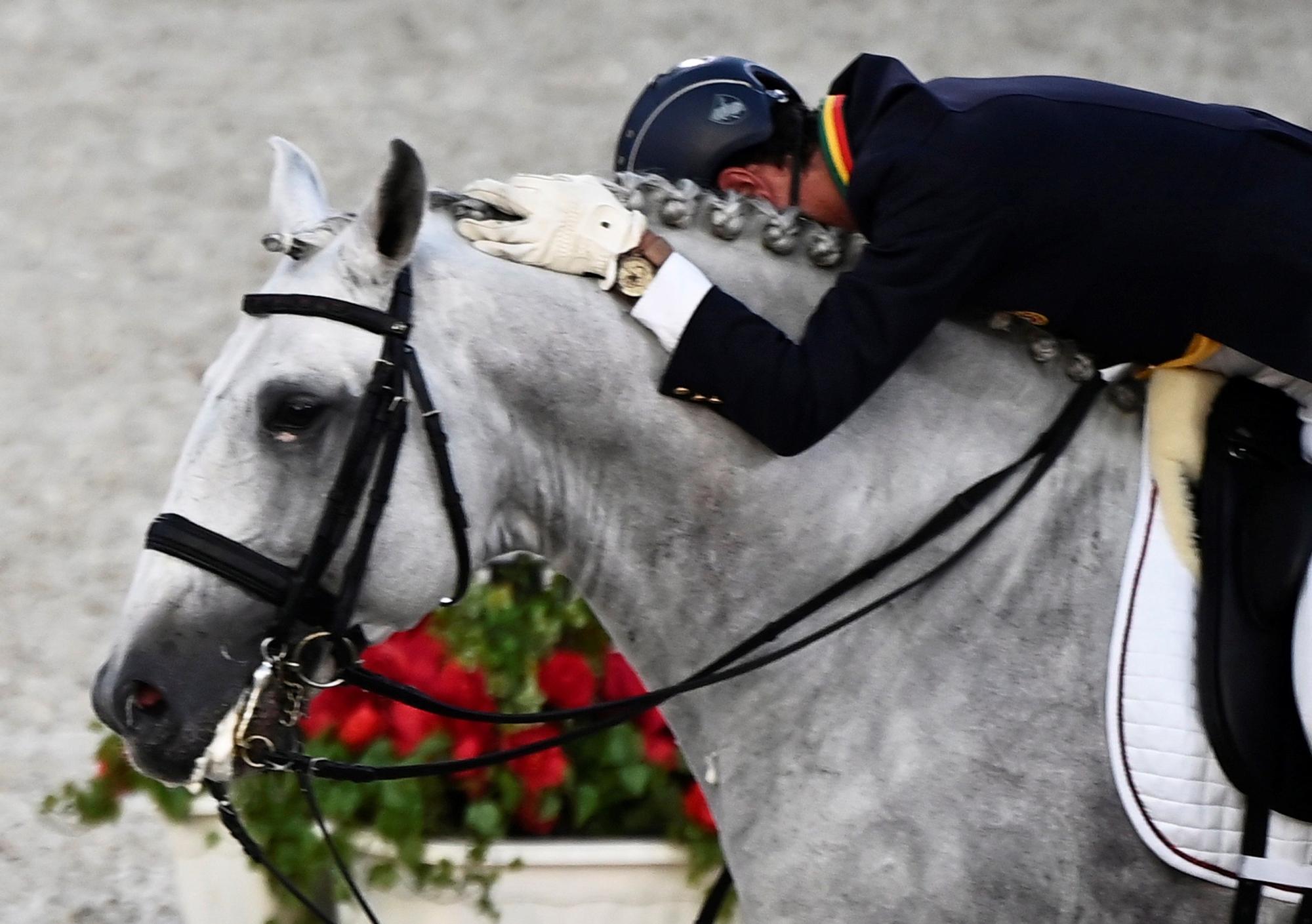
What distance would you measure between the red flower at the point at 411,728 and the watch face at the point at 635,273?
117 centimetres

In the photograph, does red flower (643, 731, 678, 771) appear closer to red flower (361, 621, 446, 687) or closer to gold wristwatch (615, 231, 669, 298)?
red flower (361, 621, 446, 687)

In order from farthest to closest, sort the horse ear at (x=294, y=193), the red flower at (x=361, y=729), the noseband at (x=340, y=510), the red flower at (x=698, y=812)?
the red flower at (x=361, y=729), the red flower at (x=698, y=812), the horse ear at (x=294, y=193), the noseband at (x=340, y=510)

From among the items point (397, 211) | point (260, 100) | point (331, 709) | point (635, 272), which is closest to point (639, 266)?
point (635, 272)

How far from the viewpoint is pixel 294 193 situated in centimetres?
176

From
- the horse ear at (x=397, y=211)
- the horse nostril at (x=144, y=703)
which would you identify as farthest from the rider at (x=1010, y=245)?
the horse nostril at (x=144, y=703)

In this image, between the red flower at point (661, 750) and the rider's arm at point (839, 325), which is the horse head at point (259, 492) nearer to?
the rider's arm at point (839, 325)

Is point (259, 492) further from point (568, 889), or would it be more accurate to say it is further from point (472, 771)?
point (568, 889)

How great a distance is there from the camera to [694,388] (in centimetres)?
158

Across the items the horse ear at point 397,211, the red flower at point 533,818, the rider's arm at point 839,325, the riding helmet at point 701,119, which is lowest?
the red flower at point 533,818

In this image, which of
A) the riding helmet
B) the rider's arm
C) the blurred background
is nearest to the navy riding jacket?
the rider's arm

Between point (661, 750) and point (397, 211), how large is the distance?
1.34 meters

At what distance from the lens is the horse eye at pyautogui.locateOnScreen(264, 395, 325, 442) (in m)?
1.50

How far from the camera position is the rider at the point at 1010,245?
5.01 feet

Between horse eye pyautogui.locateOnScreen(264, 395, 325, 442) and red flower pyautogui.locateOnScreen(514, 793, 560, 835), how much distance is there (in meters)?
1.17
